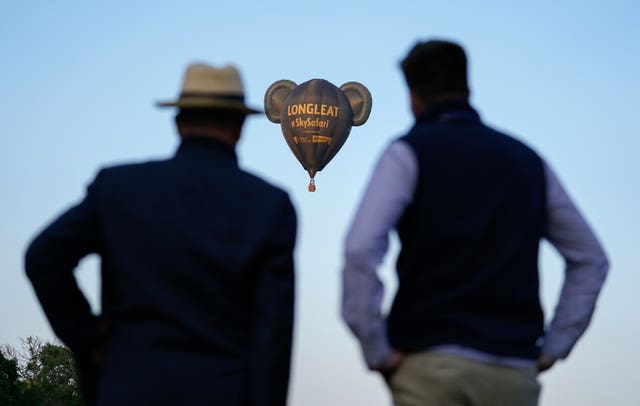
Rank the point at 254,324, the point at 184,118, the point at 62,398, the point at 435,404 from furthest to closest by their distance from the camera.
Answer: the point at 62,398
the point at 184,118
the point at 254,324
the point at 435,404

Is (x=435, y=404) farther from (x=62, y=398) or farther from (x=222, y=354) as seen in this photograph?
(x=62, y=398)

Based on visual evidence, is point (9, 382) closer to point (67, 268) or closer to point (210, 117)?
point (67, 268)

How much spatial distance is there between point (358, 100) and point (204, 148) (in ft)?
147

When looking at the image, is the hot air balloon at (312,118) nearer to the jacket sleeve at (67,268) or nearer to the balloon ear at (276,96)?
the balloon ear at (276,96)

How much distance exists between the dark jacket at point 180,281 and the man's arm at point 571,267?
124 cm

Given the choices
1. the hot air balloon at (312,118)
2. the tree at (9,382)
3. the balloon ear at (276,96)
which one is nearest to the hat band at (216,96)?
the hot air balloon at (312,118)

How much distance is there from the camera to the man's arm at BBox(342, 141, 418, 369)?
5367 millimetres

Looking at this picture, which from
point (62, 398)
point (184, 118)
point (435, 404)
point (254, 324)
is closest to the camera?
point (435, 404)

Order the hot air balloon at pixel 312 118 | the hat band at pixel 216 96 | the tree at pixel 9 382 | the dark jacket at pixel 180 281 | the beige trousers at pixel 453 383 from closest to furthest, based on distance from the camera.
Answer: the beige trousers at pixel 453 383 → the dark jacket at pixel 180 281 → the hat band at pixel 216 96 → the hot air balloon at pixel 312 118 → the tree at pixel 9 382

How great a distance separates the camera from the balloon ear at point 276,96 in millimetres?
48531

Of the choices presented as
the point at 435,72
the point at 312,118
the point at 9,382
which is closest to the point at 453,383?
the point at 435,72

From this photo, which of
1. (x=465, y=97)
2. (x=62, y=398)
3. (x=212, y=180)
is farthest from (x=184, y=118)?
(x=62, y=398)

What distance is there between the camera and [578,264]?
6090mm

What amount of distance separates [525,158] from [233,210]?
1383mm
